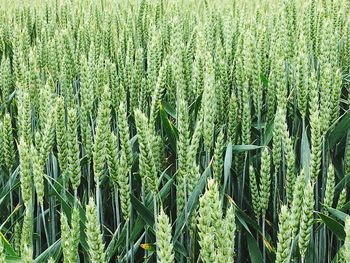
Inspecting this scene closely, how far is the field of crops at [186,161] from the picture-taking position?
80 cm

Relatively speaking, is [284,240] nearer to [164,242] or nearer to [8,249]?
[164,242]

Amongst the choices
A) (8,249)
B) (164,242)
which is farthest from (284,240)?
(8,249)

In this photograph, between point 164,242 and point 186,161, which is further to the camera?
point 186,161

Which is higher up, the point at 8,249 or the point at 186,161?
the point at 186,161

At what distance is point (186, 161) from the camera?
889 millimetres

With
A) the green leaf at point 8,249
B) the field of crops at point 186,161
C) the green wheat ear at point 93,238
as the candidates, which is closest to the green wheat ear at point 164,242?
the field of crops at point 186,161

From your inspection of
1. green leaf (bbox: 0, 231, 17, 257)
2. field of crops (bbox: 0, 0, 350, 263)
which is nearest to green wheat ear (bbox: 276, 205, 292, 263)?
field of crops (bbox: 0, 0, 350, 263)

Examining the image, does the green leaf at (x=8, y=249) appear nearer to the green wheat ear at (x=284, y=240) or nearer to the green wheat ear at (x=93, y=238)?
the green wheat ear at (x=93, y=238)

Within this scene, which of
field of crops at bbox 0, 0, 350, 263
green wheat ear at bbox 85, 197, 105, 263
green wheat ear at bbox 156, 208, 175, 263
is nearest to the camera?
green wheat ear at bbox 156, 208, 175, 263

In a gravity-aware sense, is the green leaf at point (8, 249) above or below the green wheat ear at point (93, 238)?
below

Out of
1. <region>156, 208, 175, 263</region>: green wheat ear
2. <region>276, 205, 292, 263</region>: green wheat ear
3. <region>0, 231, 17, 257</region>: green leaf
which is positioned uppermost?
<region>156, 208, 175, 263</region>: green wheat ear

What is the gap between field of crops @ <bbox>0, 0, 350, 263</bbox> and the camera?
802 mm

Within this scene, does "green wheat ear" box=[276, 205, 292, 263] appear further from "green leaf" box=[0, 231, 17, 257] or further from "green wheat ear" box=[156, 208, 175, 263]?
"green leaf" box=[0, 231, 17, 257]

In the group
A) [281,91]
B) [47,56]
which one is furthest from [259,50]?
[47,56]
